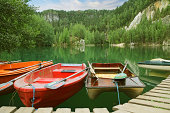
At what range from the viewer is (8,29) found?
1034 cm

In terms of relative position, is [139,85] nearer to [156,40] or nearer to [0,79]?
[0,79]

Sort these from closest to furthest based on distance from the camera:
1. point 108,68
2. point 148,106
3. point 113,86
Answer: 1. point 148,106
2. point 113,86
3. point 108,68

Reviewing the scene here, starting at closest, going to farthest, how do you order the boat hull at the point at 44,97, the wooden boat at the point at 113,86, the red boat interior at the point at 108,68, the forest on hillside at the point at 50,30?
the boat hull at the point at 44,97, the wooden boat at the point at 113,86, the red boat interior at the point at 108,68, the forest on hillside at the point at 50,30

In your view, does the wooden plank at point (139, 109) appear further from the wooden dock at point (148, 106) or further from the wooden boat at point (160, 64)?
the wooden boat at point (160, 64)

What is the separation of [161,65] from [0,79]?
11918 mm

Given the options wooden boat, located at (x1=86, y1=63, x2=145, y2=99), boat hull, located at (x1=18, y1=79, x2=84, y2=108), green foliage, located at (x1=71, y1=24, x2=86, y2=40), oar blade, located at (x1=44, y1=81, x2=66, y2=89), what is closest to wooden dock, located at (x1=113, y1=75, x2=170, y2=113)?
wooden boat, located at (x1=86, y1=63, x2=145, y2=99)

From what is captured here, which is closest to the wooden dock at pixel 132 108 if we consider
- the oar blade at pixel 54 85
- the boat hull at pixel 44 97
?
the boat hull at pixel 44 97

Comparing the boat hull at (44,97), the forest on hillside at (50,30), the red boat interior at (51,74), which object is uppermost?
the forest on hillside at (50,30)

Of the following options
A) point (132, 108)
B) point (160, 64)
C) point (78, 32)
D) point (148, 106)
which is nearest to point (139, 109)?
point (132, 108)

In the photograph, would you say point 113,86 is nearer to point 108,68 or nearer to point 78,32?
point 108,68

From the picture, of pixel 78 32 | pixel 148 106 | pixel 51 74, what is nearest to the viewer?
pixel 148 106

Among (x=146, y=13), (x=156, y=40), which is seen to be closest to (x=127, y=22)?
(x=146, y=13)

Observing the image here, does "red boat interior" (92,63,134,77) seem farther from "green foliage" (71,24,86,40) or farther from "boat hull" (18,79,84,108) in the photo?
"green foliage" (71,24,86,40)

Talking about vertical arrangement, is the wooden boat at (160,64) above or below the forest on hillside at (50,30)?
below
